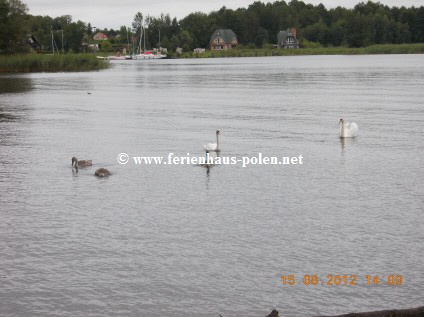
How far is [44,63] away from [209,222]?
102 metres

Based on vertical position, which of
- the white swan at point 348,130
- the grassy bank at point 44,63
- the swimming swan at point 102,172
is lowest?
the swimming swan at point 102,172

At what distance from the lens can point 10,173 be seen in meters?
30.5

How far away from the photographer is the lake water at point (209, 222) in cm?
1638

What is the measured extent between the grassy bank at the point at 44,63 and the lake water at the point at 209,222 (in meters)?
75.6

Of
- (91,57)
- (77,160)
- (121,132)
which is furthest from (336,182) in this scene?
(91,57)

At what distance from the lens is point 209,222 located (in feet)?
72.8

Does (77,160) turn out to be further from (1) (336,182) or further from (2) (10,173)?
(1) (336,182)

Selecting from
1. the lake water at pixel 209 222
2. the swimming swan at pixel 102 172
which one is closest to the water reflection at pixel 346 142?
the lake water at pixel 209 222

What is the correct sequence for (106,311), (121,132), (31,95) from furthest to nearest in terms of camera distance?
(31,95), (121,132), (106,311)

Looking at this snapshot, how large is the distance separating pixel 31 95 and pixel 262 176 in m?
53.4
